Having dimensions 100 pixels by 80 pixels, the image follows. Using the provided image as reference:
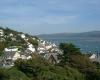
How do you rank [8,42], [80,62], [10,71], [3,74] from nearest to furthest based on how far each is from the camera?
[3,74], [10,71], [80,62], [8,42]

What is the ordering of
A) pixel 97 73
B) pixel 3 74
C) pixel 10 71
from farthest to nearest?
pixel 97 73 → pixel 10 71 → pixel 3 74

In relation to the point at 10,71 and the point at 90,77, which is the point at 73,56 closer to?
the point at 90,77

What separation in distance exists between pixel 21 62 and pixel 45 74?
1.93 m

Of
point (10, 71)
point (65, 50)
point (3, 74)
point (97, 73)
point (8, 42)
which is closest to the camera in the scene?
point (3, 74)

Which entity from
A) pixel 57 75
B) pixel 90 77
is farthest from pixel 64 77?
pixel 90 77

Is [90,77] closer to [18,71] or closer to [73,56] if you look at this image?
[18,71]

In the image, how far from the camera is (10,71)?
19000 millimetres

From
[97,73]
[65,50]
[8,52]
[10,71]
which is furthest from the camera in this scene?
[8,52]

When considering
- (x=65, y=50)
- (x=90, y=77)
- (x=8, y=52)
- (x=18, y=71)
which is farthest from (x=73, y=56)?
(x=8, y=52)

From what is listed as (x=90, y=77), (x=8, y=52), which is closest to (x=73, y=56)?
(x=90, y=77)

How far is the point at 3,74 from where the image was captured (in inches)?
700

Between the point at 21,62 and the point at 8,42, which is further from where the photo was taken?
the point at 8,42

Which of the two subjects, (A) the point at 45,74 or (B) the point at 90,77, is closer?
(A) the point at 45,74

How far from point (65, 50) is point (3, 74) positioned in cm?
1122
